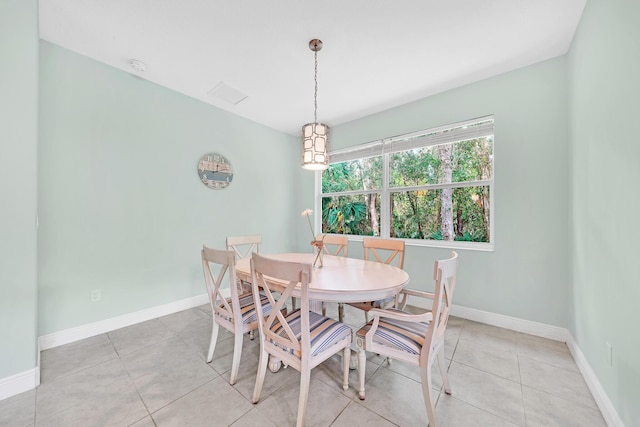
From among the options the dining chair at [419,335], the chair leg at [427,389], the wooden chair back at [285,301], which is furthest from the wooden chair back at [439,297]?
the wooden chair back at [285,301]

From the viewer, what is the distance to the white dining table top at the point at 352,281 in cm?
148

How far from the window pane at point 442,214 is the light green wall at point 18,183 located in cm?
349

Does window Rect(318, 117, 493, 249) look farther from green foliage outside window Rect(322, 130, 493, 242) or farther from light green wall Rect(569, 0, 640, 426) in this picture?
light green wall Rect(569, 0, 640, 426)

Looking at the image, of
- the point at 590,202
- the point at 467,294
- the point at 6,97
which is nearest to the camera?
the point at 6,97

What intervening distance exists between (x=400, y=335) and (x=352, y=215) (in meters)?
Result: 2.54

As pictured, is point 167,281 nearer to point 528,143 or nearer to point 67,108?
point 67,108

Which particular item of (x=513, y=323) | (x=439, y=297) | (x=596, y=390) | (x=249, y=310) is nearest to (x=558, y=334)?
(x=513, y=323)

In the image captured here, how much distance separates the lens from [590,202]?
1710mm

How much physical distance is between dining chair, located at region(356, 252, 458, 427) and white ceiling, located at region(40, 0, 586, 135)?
1.84 meters

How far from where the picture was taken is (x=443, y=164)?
3.00 meters

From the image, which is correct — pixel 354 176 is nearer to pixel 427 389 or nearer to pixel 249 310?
pixel 249 310

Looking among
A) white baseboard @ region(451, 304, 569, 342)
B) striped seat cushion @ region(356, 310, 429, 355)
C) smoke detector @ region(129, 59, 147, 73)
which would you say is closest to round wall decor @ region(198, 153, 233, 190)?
smoke detector @ region(129, 59, 147, 73)

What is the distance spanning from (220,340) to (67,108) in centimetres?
255

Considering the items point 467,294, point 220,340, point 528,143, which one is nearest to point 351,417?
point 220,340
